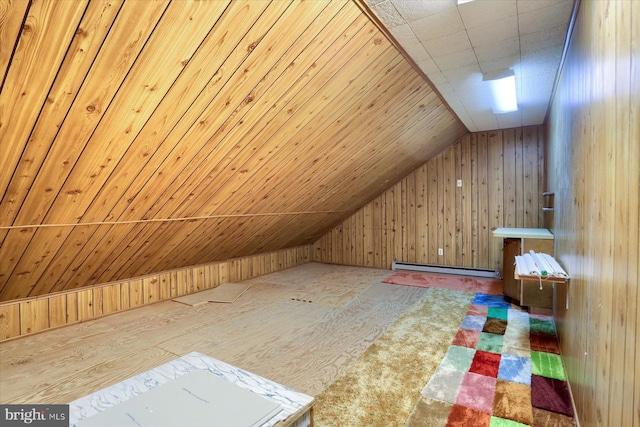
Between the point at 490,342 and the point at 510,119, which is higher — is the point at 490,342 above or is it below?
below

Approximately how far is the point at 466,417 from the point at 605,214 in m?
1.34

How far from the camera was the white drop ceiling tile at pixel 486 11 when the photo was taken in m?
1.99

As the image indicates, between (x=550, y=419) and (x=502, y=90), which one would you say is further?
(x=502, y=90)

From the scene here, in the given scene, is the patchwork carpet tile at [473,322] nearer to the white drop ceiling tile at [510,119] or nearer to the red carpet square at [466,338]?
the red carpet square at [466,338]

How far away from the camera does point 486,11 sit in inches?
81.5

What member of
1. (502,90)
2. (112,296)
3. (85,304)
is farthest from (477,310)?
(85,304)

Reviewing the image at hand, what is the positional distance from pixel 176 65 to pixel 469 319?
3.53m

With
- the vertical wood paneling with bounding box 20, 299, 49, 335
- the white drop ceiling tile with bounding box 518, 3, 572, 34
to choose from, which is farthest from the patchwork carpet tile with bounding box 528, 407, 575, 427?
the vertical wood paneling with bounding box 20, 299, 49, 335

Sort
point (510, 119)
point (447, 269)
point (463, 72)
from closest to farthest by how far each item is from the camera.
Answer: point (463, 72), point (510, 119), point (447, 269)

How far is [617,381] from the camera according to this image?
3.71ft

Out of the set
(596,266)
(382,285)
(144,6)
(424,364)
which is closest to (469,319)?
(424,364)

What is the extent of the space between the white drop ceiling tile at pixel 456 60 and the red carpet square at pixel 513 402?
2499mm

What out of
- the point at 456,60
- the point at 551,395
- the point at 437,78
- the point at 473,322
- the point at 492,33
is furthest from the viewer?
the point at 473,322

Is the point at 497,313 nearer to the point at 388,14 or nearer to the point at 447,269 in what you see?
the point at 447,269
